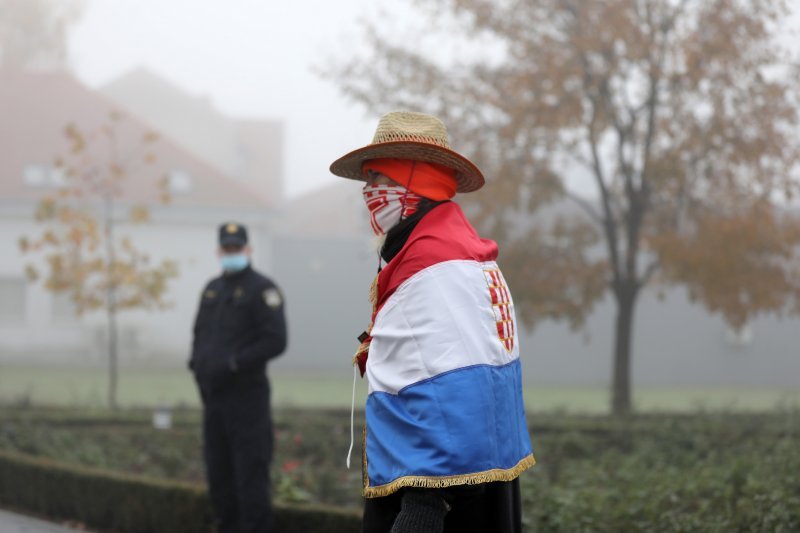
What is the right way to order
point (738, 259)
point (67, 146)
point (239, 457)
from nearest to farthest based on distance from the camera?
1. point (239, 457)
2. point (738, 259)
3. point (67, 146)

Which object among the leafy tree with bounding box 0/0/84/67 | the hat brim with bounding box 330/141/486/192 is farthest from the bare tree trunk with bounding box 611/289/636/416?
the leafy tree with bounding box 0/0/84/67

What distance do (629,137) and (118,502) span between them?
394 inches

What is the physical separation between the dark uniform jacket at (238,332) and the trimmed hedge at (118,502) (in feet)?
2.79

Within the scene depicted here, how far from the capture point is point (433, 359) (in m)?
2.92

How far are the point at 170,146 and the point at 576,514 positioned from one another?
119ft

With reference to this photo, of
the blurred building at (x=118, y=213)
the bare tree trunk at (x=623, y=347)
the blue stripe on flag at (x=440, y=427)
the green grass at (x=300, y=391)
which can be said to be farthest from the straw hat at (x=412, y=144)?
the blurred building at (x=118, y=213)

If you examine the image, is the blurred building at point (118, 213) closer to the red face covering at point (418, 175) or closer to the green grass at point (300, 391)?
the green grass at point (300, 391)

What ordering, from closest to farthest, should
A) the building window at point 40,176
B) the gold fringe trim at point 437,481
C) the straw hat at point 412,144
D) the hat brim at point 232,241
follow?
the gold fringe trim at point 437,481 < the straw hat at point 412,144 < the hat brim at point 232,241 < the building window at point 40,176

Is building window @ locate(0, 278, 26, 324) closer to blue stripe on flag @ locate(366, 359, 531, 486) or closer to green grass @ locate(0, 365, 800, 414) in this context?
green grass @ locate(0, 365, 800, 414)

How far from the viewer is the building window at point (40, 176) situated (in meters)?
37.5

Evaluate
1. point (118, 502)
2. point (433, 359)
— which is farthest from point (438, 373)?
point (118, 502)

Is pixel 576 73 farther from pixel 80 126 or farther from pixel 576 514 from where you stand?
pixel 80 126

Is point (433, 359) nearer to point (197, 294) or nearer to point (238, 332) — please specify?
point (238, 332)

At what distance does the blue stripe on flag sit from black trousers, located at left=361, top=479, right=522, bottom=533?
4.1 inches
